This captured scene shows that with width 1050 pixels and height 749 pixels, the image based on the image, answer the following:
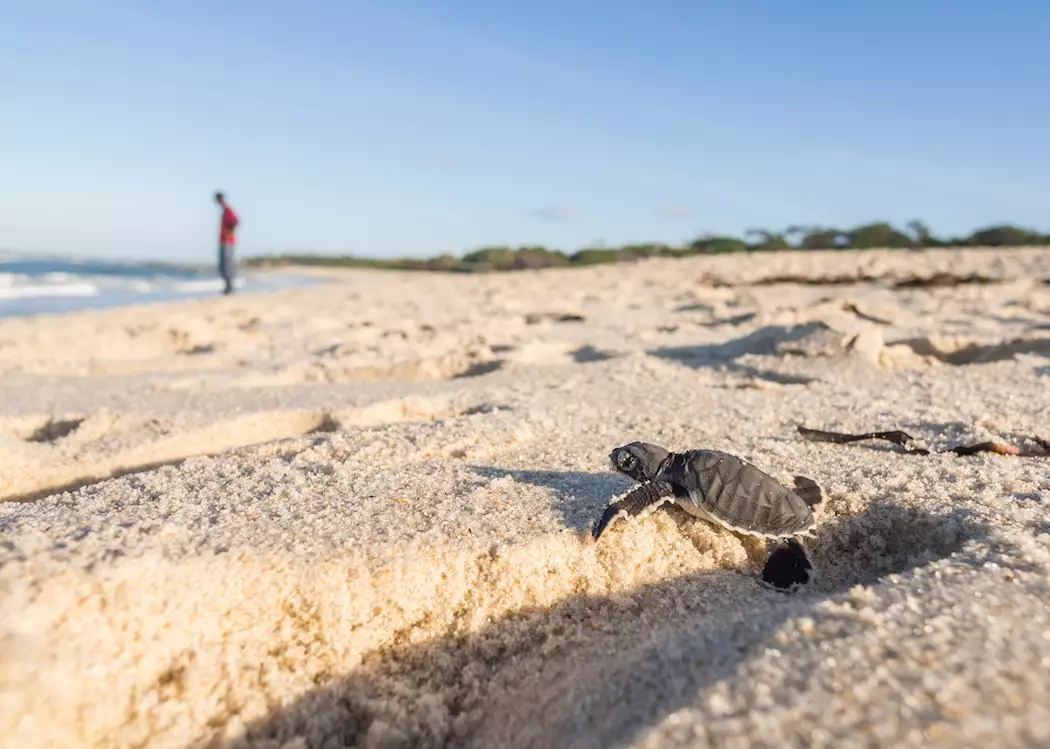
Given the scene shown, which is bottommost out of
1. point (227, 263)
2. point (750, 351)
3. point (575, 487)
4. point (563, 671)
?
point (563, 671)

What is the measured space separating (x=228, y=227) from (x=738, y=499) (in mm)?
9948

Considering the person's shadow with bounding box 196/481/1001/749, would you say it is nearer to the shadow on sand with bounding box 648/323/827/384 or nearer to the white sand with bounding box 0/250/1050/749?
the white sand with bounding box 0/250/1050/749

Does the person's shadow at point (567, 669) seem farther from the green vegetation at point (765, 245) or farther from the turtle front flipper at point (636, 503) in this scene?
the green vegetation at point (765, 245)

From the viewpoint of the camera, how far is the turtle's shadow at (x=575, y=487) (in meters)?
1.63

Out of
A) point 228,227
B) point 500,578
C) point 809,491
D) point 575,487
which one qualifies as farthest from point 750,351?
point 228,227

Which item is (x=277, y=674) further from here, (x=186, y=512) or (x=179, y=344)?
(x=179, y=344)

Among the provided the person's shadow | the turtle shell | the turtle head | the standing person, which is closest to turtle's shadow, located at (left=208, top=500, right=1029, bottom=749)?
the person's shadow

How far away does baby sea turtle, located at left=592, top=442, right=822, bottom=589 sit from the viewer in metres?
1.53

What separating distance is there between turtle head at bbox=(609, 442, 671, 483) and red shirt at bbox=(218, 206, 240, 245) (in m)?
9.52

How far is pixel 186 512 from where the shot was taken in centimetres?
155

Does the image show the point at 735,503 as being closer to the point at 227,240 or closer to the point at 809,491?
the point at 809,491

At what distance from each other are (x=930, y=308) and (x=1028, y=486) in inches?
180

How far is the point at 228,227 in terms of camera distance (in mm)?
10008

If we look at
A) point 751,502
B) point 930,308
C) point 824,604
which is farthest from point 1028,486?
point 930,308
